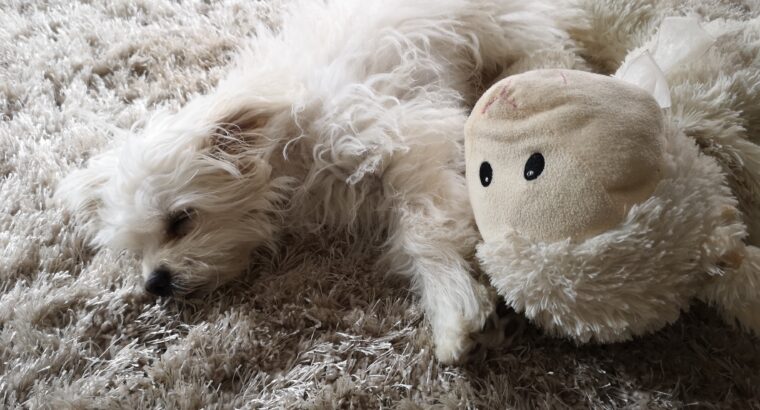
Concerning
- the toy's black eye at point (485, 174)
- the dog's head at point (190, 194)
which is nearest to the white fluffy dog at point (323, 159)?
the dog's head at point (190, 194)

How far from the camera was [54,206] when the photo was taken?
45.5 inches

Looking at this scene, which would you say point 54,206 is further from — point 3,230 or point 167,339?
point 167,339

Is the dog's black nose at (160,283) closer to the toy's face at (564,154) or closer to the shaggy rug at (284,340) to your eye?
the shaggy rug at (284,340)

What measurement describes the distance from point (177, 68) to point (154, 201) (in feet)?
1.93

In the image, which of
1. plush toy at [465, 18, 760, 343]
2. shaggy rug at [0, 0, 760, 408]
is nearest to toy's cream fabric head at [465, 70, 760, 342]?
plush toy at [465, 18, 760, 343]

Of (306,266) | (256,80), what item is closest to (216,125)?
(256,80)

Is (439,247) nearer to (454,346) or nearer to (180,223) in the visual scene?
(454,346)

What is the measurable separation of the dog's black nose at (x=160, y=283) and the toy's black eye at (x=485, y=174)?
0.57 meters

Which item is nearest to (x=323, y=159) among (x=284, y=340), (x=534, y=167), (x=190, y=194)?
(x=190, y=194)

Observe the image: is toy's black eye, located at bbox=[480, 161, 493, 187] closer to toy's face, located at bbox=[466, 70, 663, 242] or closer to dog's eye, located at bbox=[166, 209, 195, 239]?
toy's face, located at bbox=[466, 70, 663, 242]

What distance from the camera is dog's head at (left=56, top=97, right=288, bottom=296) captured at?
1.01 meters

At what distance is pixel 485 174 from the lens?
787mm

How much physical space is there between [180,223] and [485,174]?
22.8 inches

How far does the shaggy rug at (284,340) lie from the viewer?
807 mm
